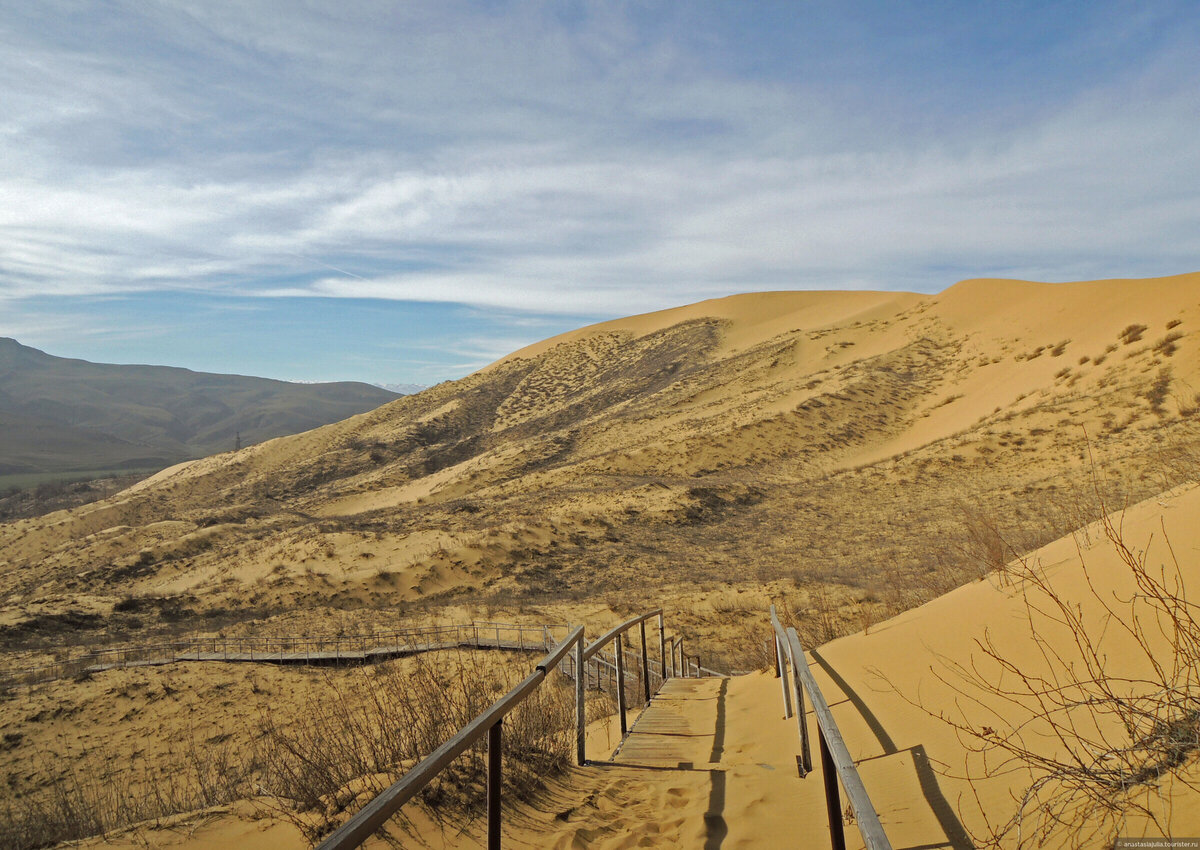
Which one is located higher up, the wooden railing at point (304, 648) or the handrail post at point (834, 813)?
the handrail post at point (834, 813)

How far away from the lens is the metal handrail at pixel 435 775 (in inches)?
78.9

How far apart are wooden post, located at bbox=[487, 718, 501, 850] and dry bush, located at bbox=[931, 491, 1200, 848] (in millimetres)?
2120

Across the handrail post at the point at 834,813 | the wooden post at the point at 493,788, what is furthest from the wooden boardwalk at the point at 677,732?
the handrail post at the point at 834,813

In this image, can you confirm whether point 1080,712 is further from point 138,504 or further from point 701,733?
point 138,504

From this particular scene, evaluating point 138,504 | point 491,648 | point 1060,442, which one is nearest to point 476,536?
point 491,648

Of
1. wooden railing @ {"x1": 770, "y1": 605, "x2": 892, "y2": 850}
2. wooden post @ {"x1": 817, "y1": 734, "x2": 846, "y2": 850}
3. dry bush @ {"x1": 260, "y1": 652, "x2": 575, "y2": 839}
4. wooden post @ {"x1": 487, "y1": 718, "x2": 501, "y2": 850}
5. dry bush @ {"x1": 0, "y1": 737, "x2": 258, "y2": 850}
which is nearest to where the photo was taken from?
wooden railing @ {"x1": 770, "y1": 605, "x2": 892, "y2": 850}

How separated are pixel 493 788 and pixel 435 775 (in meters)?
0.44

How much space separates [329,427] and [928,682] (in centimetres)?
6619

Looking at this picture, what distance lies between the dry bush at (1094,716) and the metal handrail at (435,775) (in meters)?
2.13

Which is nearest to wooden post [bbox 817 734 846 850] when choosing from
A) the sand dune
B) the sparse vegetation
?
the sand dune

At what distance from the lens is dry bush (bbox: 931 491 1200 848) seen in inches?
106

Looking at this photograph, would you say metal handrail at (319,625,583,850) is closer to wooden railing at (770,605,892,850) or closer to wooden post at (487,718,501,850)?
wooden post at (487,718,501,850)

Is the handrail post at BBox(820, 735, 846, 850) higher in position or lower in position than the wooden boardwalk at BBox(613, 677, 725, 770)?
higher

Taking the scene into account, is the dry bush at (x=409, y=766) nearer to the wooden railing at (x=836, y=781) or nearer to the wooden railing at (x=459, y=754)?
the wooden railing at (x=459, y=754)
